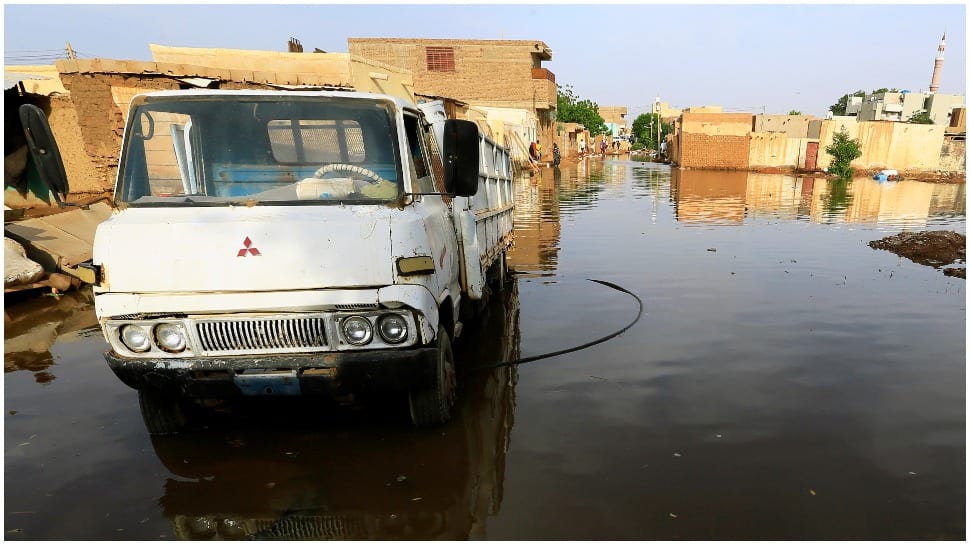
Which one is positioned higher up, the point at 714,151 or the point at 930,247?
the point at 714,151

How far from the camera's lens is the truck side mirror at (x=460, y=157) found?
3303 mm

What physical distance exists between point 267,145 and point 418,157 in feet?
3.11

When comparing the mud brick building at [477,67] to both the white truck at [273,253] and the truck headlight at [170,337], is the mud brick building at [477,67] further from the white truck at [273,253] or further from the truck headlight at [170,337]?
the truck headlight at [170,337]

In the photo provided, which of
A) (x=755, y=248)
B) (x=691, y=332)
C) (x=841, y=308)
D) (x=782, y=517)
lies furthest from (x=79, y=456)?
(x=755, y=248)

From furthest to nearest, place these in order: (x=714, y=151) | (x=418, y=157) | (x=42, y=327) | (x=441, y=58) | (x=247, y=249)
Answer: (x=441, y=58) → (x=714, y=151) → (x=42, y=327) → (x=418, y=157) → (x=247, y=249)

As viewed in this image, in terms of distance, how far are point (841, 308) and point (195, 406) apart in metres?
6.46

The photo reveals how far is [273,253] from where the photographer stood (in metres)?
2.77

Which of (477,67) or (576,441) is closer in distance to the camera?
(576,441)

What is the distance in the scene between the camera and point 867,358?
15.1 feet

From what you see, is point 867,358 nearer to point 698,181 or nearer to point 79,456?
point 79,456

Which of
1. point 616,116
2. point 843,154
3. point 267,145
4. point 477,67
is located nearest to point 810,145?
point 843,154

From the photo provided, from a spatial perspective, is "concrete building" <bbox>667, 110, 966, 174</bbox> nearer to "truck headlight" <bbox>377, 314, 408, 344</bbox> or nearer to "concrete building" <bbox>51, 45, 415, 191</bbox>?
"concrete building" <bbox>51, 45, 415, 191</bbox>

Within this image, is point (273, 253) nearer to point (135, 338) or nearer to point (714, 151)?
point (135, 338)

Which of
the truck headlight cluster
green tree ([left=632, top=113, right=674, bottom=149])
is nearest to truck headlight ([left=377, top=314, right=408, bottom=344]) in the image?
the truck headlight cluster
